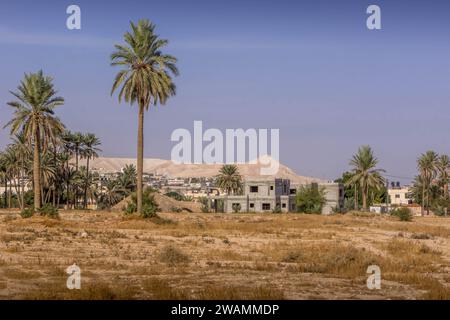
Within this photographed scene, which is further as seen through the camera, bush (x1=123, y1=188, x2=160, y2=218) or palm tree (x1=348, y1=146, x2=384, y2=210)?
palm tree (x1=348, y1=146, x2=384, y2=210)

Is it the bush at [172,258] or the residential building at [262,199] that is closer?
the bush at [172,258]

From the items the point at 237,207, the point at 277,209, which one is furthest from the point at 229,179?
the point at 277,209

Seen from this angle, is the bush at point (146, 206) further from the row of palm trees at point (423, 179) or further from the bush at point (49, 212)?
the row of palm trees at point (423, 179)

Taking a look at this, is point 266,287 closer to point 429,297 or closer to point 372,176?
point 429,297

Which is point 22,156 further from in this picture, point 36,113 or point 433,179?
point 433,179

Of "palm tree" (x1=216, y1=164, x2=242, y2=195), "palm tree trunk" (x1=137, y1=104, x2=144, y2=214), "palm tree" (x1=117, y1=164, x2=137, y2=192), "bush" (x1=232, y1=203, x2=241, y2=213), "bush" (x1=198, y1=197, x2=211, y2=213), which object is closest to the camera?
"palm tree trunk" (x1=137, y1=104, x2=144, y2=214)

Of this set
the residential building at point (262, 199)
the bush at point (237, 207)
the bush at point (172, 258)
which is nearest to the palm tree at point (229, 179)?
the residential building at point (262, 199)

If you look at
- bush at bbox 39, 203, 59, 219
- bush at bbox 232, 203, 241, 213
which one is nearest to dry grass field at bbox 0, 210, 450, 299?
bush at bbox 39, 203, 59, 219

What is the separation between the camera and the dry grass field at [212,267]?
51.9 ft

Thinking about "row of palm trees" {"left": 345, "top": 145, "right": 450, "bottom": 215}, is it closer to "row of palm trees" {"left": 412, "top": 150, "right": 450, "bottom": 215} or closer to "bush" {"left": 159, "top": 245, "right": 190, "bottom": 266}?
"row of palm trees" {"left": 412, "top": 150, "right": 450, "bottom": 215}

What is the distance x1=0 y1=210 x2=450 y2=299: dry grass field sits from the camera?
15805mm

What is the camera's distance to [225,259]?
2473 cm

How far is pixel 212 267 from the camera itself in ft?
70.5

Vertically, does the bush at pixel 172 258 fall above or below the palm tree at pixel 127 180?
below
